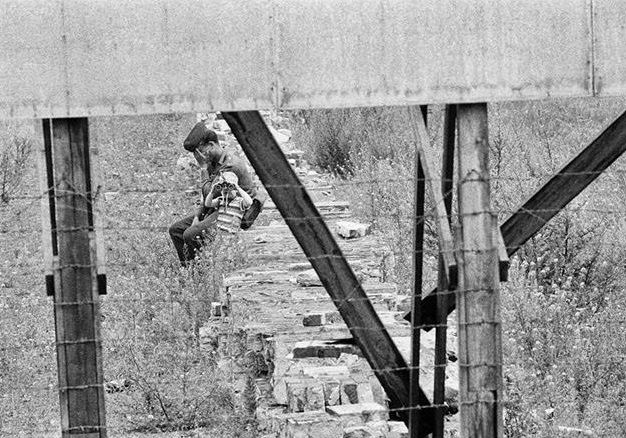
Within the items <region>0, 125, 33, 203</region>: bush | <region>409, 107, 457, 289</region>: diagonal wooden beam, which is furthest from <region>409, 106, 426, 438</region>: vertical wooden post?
<region>0, 125, 33, 203</region>: bush

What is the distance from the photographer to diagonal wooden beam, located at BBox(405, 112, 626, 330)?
17.8 feet

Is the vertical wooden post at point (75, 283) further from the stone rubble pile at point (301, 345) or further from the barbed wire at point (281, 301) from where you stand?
the stone rubble pile at point (301, 345)

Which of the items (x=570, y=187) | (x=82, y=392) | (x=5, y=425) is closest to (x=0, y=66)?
(x=82, y=392)

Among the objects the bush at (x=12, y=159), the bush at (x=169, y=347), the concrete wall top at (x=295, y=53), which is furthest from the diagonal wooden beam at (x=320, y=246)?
the bush at (x=12, y=159)

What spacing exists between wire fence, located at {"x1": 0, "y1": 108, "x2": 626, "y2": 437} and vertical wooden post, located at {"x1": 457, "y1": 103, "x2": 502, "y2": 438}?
0.04 metres

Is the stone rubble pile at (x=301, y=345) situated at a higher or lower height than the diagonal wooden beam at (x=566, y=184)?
lower

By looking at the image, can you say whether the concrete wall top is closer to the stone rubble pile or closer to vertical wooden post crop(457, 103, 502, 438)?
vertical wooden post crop(457, 103, 502, 438)

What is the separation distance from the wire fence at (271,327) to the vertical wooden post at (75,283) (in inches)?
4.8

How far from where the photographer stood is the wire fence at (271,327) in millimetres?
7406

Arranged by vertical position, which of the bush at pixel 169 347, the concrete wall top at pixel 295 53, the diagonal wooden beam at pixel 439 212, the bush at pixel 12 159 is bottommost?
the bush at pixel 169 347

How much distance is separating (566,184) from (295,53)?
139cm

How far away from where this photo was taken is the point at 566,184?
5512mm

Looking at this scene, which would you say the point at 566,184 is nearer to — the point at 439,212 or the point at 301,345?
the point at 439,212

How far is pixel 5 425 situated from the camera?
778 cm
